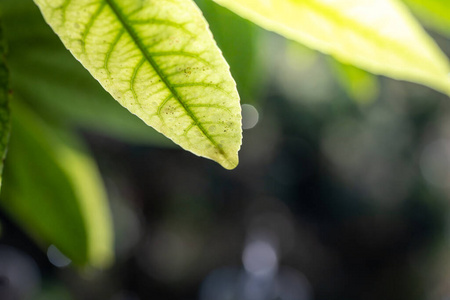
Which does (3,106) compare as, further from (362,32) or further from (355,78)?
(355,78)

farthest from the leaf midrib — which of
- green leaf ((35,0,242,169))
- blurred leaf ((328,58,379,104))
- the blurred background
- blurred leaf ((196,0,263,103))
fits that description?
the blurred background

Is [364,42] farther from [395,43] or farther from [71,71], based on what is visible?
[71,71]

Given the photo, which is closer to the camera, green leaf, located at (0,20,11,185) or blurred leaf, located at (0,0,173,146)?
green leaf, located at (0,20,11,185)

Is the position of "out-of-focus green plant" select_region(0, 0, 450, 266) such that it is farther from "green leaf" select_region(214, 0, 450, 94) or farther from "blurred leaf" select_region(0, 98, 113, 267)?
"blurred leaf" select_region(0, 98, 113, 267)

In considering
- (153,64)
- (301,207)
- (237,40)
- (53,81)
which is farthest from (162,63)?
(301,207)

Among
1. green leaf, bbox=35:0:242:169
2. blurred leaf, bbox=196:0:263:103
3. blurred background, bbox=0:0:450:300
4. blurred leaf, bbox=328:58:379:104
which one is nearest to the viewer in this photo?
green leaf, bbox=35:0:242:169

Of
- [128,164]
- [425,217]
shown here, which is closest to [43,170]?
[128,164]
